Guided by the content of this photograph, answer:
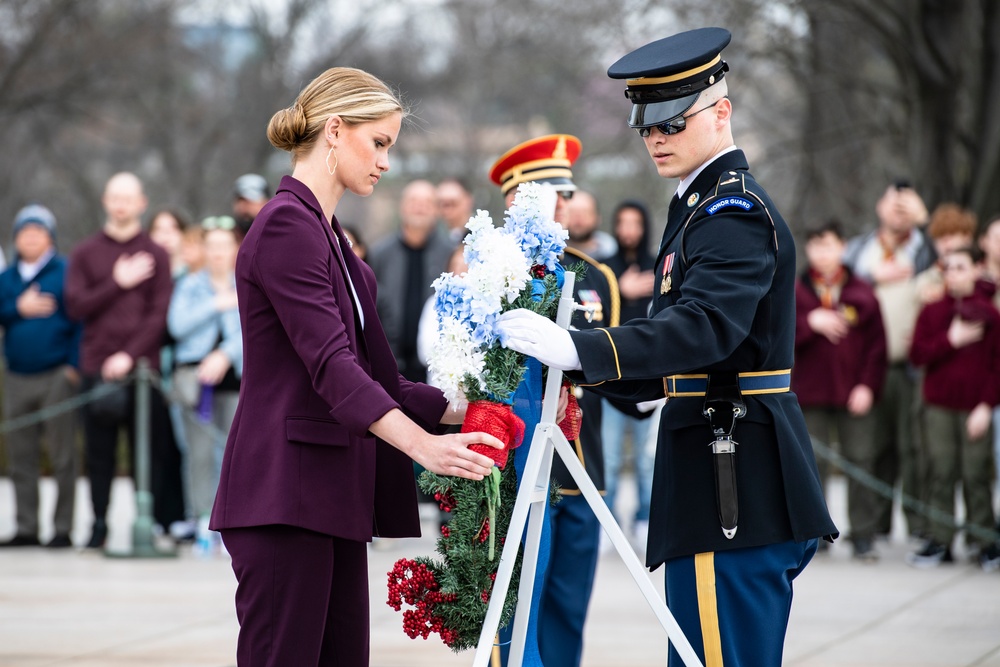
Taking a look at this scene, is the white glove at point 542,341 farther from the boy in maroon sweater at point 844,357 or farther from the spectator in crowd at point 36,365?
the spectator in crowd at point 36,365

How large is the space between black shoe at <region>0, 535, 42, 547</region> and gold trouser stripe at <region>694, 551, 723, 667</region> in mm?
7065

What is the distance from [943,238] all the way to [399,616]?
4.35 metres

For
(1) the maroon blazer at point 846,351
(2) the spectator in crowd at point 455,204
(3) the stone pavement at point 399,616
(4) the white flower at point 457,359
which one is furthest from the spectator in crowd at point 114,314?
(4) the white flower at point 457,359

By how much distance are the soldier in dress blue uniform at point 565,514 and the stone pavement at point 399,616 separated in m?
0.96

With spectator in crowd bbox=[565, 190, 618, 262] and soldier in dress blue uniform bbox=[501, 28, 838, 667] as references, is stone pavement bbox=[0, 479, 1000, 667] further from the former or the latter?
soldier in dress blue uniform bbox=[501, 28, 838, 667]

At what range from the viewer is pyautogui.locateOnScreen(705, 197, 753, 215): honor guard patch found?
11.1 ft

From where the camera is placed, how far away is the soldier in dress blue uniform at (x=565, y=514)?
5.00 m

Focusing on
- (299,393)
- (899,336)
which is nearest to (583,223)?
(899,336)

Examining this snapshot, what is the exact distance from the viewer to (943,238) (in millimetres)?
8711

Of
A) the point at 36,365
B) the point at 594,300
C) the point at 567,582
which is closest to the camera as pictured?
the point at 567,582

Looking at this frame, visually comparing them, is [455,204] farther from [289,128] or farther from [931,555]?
[289,128]

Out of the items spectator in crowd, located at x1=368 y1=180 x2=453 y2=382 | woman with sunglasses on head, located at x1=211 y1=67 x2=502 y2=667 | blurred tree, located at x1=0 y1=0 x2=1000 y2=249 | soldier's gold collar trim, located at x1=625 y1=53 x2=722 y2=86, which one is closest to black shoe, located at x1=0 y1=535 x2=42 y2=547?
spectator in crowd, located at x1=368 y1=180 x2=453 y2=382

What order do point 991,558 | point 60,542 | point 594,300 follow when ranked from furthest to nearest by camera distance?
point 60,542
point 991,558
point 594,300

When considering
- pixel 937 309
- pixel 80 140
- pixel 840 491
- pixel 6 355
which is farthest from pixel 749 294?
pixel 80 140
